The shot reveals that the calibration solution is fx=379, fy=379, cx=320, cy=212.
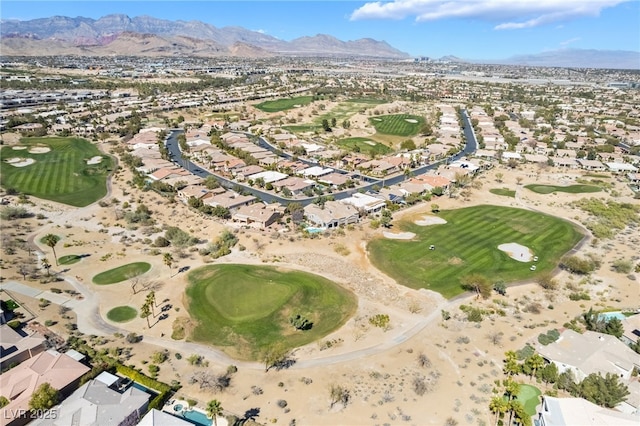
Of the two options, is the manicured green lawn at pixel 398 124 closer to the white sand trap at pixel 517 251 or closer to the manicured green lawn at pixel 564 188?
the manicured green lawn at pixel 564 188

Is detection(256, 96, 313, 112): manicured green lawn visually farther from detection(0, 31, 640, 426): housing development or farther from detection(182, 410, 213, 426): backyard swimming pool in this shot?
detection(182, 410, 213, 426): backyard swimming pool

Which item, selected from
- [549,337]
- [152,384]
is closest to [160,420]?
[152,384]

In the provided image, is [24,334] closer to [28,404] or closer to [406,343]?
[28,404]


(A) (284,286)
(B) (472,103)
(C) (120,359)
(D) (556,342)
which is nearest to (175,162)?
(A) (284,286)

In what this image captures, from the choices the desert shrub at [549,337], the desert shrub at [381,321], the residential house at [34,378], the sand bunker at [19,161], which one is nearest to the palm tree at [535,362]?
the desert shrub at [549,337]

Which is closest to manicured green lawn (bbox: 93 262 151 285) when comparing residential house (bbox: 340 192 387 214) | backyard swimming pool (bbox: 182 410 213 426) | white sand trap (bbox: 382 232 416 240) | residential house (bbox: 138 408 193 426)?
Answer: backyard swimming pool (bbox: 182 410 213 426)

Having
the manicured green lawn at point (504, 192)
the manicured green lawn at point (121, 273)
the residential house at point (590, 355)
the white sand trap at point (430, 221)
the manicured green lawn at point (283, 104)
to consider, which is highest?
the manicured green lawn at point (283, 104)
